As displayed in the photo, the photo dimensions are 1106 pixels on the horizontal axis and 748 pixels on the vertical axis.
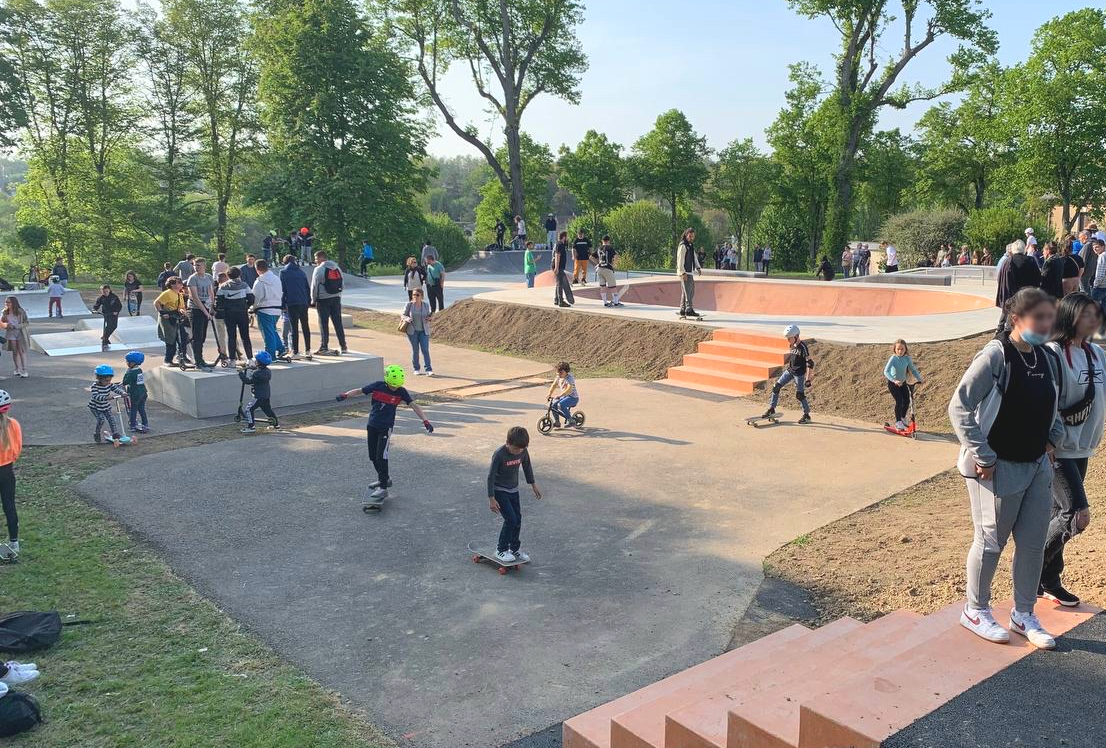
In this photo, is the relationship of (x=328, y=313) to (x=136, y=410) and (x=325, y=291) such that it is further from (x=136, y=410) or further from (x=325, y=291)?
(x=136, y=410)

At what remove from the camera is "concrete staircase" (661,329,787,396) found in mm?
15398

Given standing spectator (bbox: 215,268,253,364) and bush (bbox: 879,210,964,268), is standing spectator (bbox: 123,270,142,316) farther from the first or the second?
bush (bbox: 879,210,964,268)

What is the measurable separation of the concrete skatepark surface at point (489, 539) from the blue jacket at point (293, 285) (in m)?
3.00

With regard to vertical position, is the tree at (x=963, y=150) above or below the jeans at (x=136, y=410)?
above

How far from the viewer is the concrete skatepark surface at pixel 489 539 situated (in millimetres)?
5680

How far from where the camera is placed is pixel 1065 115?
3634 centimetres

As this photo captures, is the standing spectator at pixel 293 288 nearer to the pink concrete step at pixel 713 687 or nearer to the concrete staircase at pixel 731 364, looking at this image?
the concrete staircase at pixel 731 364

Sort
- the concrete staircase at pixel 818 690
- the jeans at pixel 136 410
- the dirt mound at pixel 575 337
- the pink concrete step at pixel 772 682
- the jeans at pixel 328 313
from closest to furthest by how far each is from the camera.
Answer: the concrete staircase at pixel 818 690 → the pink concrete step at pixel 772 682 → the jeans at pixel 136 410 → the jeans at pixel 328 313 → the dirt mound at pixel 575 337

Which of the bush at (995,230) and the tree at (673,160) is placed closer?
the bush at (995,230)

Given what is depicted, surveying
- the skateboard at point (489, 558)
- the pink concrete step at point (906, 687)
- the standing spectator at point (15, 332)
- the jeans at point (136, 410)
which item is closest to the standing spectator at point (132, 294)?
the standing spectator at point (15, 332)

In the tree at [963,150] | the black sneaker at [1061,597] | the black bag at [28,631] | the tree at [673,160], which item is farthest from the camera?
the tree at [673,160]

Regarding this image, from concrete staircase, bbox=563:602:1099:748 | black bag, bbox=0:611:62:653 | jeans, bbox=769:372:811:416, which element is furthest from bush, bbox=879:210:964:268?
black bag, bbox=0:611:62:653

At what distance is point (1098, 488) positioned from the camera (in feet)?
27.8

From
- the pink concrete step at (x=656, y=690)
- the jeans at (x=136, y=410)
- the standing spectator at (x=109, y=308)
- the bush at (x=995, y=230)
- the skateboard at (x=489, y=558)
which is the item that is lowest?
the skateboard at (x=489, y=558)
